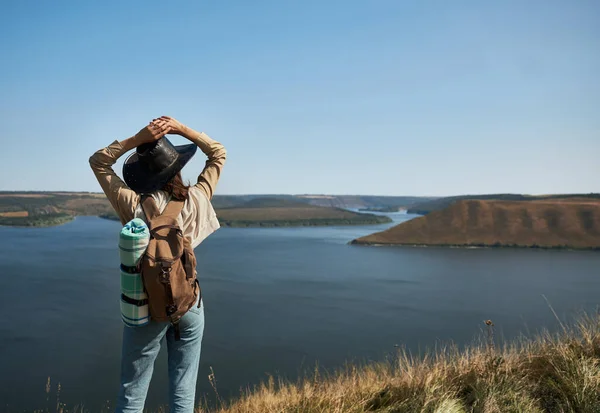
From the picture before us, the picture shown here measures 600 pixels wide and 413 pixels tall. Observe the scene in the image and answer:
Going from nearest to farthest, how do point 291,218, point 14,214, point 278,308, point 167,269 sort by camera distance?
point 167,269 → point 278,308 → point 14,214 → point 291,218

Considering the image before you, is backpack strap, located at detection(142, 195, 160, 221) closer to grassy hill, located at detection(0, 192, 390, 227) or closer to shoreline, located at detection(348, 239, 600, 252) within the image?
shoreline, located at detection(348, 239, 600, 252)

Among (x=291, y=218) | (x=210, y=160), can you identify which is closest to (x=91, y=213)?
(x=291, y=218)

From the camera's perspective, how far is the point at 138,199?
55.8 inches

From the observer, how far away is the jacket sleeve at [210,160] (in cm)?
160

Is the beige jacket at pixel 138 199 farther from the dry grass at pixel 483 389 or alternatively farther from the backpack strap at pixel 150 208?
the dry grass at pixel 483 389

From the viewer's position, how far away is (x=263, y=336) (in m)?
11.7

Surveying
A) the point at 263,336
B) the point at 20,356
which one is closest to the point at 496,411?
the point at 263,336

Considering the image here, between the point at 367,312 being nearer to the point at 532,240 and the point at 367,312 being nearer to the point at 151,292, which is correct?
the point at 151,292

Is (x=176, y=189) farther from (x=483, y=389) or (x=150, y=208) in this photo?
(x=483, y=389)

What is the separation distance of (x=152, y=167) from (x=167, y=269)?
36cm

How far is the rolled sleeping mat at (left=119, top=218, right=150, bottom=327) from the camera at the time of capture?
124cm

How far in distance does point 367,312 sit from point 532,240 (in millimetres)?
23985

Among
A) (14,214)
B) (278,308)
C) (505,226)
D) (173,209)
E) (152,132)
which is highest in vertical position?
(152,132)

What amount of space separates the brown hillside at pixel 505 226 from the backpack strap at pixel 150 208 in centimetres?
3480
